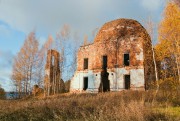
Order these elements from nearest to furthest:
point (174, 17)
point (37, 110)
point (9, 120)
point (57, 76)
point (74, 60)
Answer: point (9, 120)
point (37, 110)
point (174, 17)
point (57, 76)
point (74, 60)

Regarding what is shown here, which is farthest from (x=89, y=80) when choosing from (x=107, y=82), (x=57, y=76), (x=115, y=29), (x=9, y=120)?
(x=9, y=120)

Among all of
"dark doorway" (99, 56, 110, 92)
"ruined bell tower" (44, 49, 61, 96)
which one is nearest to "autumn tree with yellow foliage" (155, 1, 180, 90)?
"dark doorway" (99, 56, 110, 92)

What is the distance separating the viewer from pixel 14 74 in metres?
36.1

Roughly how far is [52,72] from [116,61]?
1435 cm

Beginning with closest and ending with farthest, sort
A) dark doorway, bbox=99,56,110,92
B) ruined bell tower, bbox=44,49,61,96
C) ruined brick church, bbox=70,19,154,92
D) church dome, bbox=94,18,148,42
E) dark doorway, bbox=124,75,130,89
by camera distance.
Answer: ruined brick church, bbox=70,19,154,92 → dark doorway, bbox=124,75,130,89 → dark doorway, bbox=99,56,110,92 → church dome, bbox=94,18,148,42 → ruined bell tower, bbox=44,49,61,96

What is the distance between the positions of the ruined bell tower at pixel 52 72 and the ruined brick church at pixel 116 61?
6.37 meters

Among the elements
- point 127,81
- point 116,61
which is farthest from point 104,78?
point 127,81

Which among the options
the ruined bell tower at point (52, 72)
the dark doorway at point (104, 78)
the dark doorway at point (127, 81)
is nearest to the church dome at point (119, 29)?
the dark doorway at point (104, 78)

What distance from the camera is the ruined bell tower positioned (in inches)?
1472

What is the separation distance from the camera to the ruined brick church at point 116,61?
90.1 feet

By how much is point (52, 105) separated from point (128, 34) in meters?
20.2

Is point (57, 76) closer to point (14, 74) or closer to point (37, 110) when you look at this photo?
point (14, 74)

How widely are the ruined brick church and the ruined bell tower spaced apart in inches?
251

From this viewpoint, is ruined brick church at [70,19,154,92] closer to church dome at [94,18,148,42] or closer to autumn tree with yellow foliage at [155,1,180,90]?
church dome at [94,18,148,42]
